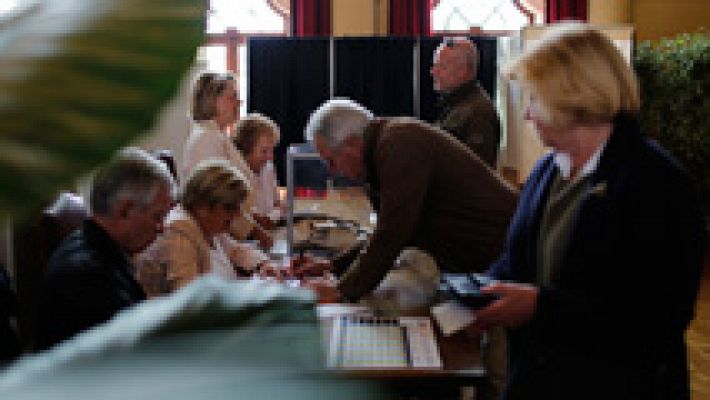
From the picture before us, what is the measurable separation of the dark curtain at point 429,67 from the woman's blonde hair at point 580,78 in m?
6.01

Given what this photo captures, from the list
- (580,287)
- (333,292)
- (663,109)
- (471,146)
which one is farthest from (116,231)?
(663,109)

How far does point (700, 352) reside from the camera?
456cm

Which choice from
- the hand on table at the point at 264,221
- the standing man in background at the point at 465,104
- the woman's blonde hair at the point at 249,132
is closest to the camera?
the hand on table at the point at 264,221

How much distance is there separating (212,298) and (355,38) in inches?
300

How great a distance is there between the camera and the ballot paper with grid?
1937mm

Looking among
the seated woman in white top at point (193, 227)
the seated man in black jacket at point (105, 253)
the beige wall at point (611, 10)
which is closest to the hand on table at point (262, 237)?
the seated woman in white top at point (193, 227)

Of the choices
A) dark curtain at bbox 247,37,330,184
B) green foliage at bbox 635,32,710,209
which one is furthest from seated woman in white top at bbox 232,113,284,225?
green foliage at bbox 635,32,710,209

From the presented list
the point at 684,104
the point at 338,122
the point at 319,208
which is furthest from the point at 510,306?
the point at 684,104

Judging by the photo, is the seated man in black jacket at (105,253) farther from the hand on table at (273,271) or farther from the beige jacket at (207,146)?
the beige jacket at (207,146)

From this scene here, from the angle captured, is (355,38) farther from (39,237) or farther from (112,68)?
(112,68)

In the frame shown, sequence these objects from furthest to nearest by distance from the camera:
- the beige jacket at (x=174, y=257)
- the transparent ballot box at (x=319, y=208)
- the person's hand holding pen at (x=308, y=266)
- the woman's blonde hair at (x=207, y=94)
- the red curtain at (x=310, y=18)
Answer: the red curtain at (x=310, y=18)
the woman's blonde hair at (x=207, y=94)
the transparent ballot box at (x=319, y=208)
the person's hand holding pen at (x=308, y=266)
the beige jacket at (x=174, y=257)

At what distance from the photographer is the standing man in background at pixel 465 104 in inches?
175

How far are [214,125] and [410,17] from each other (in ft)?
16.1

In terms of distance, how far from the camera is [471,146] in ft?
14.7
